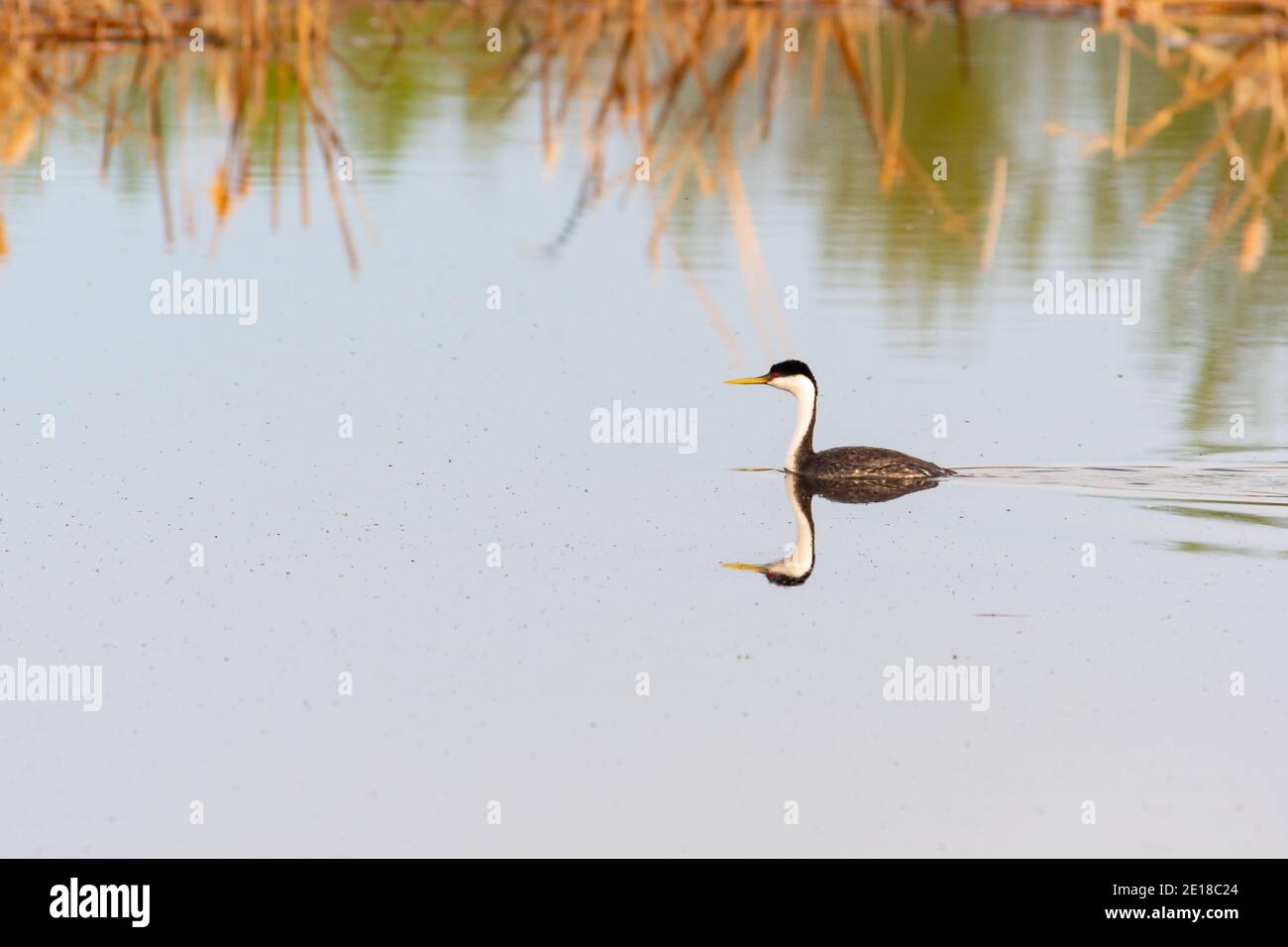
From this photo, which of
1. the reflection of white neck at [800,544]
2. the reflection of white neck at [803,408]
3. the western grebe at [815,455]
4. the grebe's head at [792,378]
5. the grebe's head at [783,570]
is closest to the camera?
the grebe's head at [783,570]

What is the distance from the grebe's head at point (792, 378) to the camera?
366 inches

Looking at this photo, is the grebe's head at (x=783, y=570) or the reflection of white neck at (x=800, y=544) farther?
the reflection of white neck at (x=800, y=544)

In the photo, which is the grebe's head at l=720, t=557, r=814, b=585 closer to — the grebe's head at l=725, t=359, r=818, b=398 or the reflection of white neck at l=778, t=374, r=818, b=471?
the reflection of white neck at l=778, t=374, r=818, b=471

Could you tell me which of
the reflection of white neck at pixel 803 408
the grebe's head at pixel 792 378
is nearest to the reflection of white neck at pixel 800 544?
the reflection of white neck at pixel 803 408

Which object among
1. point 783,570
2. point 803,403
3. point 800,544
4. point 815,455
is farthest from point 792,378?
point 783,570

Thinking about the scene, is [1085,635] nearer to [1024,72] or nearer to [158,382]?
[158,382]

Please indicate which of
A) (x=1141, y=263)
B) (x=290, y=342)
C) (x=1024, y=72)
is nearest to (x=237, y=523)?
(x=290, y=342)

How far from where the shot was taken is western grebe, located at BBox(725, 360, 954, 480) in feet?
28.1

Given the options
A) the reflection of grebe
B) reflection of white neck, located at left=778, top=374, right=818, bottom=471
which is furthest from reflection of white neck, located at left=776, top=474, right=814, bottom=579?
reflection of white neck, located at left=778, top=374, right=818, bottom=471

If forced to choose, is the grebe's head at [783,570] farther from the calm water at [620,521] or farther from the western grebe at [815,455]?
the western grebe at [815,455]

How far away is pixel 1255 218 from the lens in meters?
14.1

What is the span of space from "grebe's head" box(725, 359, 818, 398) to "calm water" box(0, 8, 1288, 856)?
24 centimetres

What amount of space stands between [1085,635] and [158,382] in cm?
455

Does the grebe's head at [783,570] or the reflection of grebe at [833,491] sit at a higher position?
the grebe's head at [783,570]
